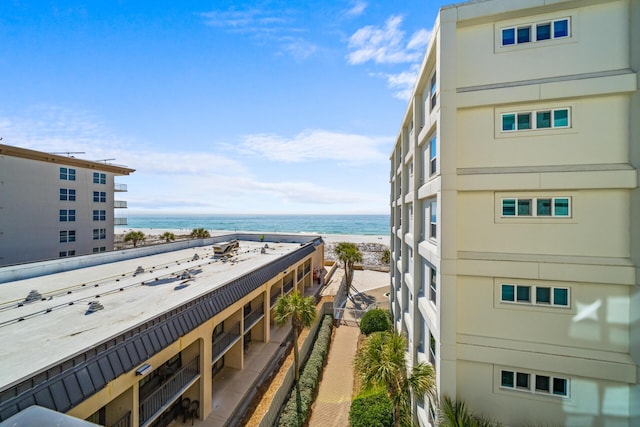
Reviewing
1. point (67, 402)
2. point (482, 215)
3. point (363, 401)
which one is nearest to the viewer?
point (67, 402)

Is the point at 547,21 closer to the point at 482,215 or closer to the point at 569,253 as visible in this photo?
the point at 482,215

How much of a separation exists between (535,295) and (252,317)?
51.9 feet

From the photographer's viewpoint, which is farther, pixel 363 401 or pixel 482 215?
pixel 363 401

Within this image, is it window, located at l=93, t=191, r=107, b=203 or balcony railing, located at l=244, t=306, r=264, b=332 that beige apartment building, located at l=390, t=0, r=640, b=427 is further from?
window, located at l=93, t=191, r=107, b=203

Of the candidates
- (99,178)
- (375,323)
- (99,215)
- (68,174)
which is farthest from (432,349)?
(99,178)

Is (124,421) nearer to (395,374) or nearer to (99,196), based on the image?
(395,374)

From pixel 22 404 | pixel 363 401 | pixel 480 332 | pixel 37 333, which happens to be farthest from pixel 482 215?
pixel 37 333

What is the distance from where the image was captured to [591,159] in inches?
313

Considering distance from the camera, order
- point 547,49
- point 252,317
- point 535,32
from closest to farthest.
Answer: point 547,49, point 535,32, point 252,317

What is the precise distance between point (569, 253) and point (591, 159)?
113 inches

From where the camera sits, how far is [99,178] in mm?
35125

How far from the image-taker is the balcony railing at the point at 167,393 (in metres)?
9.95

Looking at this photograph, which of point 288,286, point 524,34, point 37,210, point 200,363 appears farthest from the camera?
point 37,210

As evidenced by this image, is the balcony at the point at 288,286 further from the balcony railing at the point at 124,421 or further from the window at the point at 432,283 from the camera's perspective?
the window at the point at 432,283
